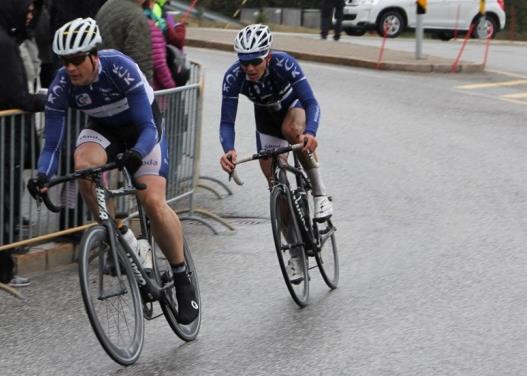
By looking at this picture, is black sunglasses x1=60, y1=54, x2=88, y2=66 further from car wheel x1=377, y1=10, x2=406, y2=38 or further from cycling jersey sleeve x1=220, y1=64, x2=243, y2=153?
car wheel x1=377, y1=10, x2=406, y2=38

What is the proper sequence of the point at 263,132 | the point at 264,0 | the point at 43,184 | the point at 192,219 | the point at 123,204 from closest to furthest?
the point at 43,184 < the point at 263,132 < the point at 123,204 < the point at 192,219 < the point at 264,0

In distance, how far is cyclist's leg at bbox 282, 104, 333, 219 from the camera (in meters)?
8.23

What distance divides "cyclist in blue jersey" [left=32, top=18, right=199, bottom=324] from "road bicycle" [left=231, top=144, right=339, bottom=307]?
0.78 meters

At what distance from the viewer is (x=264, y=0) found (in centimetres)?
5025

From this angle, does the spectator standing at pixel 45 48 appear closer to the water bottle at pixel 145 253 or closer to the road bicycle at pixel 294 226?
the road bicycle at pixel 294 226

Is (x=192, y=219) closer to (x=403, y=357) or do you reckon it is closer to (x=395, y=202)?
(x=395, y=202)

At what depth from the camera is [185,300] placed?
698 cm

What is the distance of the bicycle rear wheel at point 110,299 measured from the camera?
6.08m

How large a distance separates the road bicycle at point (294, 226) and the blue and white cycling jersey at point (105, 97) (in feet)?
3.17

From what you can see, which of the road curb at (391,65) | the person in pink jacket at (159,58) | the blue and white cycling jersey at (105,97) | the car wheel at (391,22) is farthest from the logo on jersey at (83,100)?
the car wheel at (391,22)

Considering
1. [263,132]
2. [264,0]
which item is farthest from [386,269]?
[264,0]

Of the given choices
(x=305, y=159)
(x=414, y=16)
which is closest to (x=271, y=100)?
(x=305, y=159)

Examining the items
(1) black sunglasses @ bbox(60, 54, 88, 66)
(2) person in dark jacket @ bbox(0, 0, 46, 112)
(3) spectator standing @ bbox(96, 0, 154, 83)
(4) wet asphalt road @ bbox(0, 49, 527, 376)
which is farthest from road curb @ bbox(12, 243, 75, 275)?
(1) black sunglasses @ bbox(60, 54, 88, 66)

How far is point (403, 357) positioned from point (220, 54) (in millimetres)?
17786
